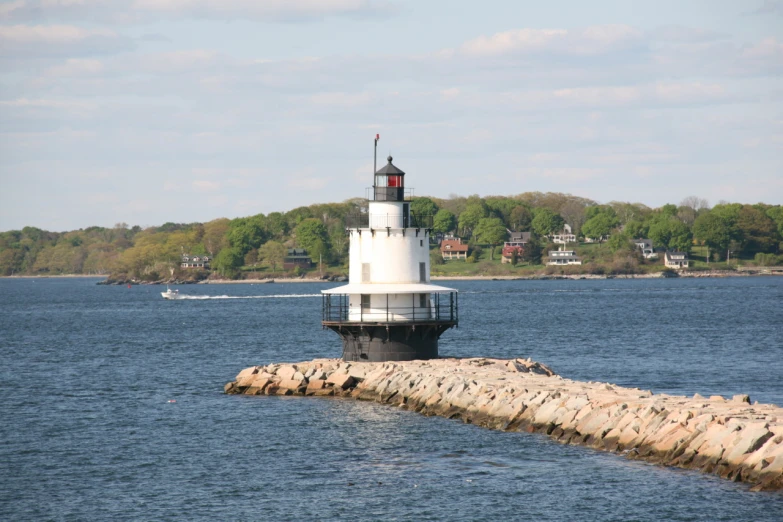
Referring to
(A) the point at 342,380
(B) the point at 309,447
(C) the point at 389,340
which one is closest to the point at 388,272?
(C) the point at 389,340

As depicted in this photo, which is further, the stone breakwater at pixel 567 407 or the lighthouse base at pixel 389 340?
the lighthouse base at pixel 389 340

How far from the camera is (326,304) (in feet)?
133

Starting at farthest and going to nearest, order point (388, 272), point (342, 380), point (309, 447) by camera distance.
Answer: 1. point (388, 272)
2. point (342, 380)
3. point (309, 447)

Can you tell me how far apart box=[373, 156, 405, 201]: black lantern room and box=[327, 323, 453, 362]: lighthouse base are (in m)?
4.74

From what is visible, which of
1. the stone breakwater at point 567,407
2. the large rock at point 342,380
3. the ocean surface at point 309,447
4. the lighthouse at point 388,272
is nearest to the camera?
the ocean surface at point 309,447

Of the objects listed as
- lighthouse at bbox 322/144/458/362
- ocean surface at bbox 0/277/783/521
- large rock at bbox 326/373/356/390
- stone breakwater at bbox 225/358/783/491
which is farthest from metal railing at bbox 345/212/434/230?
ocean surface at bbox 0/277/783/521

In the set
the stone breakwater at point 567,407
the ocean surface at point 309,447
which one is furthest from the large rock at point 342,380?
the ocean surface at point 309,447

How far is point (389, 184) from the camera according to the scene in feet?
129

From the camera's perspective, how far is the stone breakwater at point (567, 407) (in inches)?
994

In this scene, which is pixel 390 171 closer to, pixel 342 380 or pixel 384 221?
pixel 384 221

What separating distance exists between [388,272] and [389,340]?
103 inches

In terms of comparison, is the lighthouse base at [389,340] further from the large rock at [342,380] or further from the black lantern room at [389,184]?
the black lantern room at [389,184]

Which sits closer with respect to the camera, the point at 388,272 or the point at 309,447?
the point at 309,447

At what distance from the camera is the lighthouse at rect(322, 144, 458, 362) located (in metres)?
39.2
